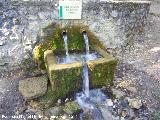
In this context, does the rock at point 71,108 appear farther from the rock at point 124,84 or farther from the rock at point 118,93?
the rock at point 124,84

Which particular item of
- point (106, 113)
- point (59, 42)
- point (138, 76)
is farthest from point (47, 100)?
point (138, 76)

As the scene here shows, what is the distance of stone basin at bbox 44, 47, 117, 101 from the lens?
13.8 feet

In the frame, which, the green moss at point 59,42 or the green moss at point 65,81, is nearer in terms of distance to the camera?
the green moss at point 65,81

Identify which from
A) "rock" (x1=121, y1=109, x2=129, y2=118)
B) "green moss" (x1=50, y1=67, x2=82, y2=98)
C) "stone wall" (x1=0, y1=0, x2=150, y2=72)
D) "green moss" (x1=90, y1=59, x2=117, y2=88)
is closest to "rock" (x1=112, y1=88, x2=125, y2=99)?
"green moss" (x1=90, y1=59, x2=117, y2=88)

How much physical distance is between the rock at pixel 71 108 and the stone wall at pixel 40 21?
4.12ft

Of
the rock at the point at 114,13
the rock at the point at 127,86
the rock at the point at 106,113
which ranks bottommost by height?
the rock at the point at 106,113

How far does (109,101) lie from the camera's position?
14.5ft

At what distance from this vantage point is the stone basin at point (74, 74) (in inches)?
166

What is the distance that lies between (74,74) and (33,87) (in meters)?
0.71

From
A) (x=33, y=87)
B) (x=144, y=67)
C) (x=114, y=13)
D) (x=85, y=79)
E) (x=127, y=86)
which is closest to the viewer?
(x=85, y=79)

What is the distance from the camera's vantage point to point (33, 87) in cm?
453

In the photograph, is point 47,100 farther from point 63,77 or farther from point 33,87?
point 63,77

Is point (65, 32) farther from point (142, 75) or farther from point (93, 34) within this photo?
point (142, 75)

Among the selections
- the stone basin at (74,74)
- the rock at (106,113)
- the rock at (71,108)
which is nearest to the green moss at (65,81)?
the stone basin at (74,74)
